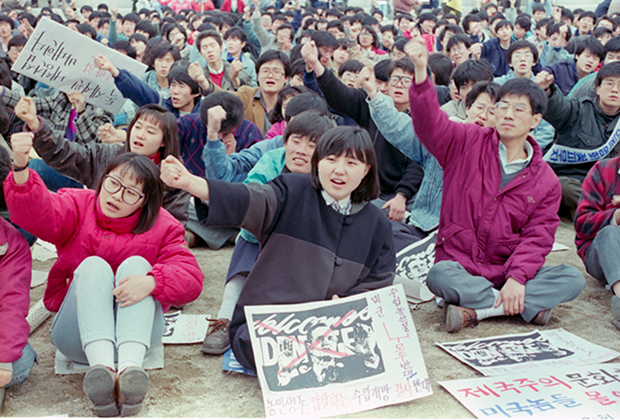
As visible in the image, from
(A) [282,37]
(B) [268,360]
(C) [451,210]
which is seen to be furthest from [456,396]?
(A) [282,37]

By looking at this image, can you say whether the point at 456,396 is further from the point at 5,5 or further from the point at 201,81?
the point at 5,5

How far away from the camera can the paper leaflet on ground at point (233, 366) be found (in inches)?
96.0

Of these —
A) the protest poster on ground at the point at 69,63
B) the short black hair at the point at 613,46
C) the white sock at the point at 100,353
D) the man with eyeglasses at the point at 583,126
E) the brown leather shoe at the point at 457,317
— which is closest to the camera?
the white sock at the point at 100,353

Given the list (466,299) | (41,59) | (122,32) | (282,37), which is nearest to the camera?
(466,299)

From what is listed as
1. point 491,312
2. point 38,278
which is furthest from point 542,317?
point 38,278

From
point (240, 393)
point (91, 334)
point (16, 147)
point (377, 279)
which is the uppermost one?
point (16, 147)

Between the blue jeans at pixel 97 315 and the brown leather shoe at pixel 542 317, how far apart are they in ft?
5.98

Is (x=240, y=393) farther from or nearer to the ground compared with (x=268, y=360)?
nearer to the ground

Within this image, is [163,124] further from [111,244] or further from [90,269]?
[90,269]

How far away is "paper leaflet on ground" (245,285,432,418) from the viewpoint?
2154 mm

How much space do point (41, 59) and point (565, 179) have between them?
3.68 m

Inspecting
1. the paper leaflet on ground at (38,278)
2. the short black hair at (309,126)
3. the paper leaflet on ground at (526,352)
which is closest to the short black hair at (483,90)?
the short black hair at (309,126)

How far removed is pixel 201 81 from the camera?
178 inches

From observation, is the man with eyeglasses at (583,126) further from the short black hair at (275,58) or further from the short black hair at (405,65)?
the short black hair at (275,58)
